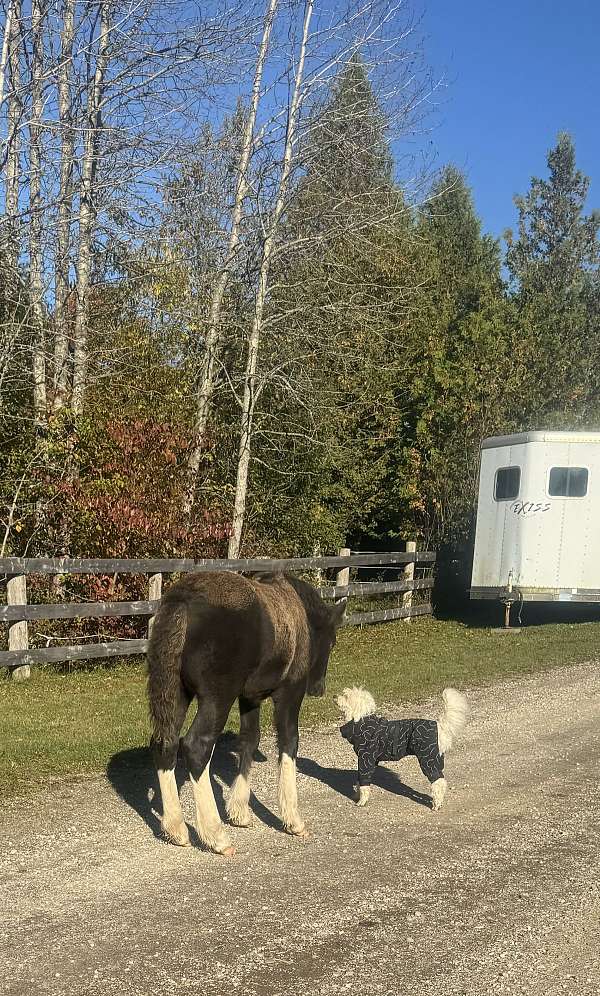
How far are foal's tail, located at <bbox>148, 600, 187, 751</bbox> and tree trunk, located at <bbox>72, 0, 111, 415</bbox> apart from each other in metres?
5.91

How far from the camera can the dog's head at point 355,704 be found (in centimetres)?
650

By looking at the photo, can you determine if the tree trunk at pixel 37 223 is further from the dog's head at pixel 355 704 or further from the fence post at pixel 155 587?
the dog's head at pixel 355 704

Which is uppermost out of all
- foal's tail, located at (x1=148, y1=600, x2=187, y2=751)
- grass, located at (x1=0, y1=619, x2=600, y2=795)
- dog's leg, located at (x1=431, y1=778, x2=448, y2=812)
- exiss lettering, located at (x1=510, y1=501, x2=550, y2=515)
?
exiss lettering, located at (x1=510, y1=501, x2=550, y2=515)

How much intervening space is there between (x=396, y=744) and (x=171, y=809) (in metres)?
1.71

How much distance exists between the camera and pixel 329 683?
11445 mm

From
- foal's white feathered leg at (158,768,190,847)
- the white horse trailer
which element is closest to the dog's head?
foal's white feathered leg at (158,768,190,847)

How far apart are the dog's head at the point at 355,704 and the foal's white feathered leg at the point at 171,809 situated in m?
1.50

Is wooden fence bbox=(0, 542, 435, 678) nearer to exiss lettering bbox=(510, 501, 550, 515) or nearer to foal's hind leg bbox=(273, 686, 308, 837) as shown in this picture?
foal's hind leg bbox=(273, 686, 308, 837)

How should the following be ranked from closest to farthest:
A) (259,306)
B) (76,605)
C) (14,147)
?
(14,147) → (76,605) → (259,306)

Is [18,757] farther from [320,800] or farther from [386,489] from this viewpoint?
[386,489]

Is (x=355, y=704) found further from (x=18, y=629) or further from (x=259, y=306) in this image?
(x=259, y=306)

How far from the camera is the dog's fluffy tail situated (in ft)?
20.8

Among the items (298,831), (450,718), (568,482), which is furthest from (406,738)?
(568,482)

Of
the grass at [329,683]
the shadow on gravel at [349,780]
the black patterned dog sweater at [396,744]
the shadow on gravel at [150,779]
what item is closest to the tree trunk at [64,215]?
→ the grass at [329,683]
